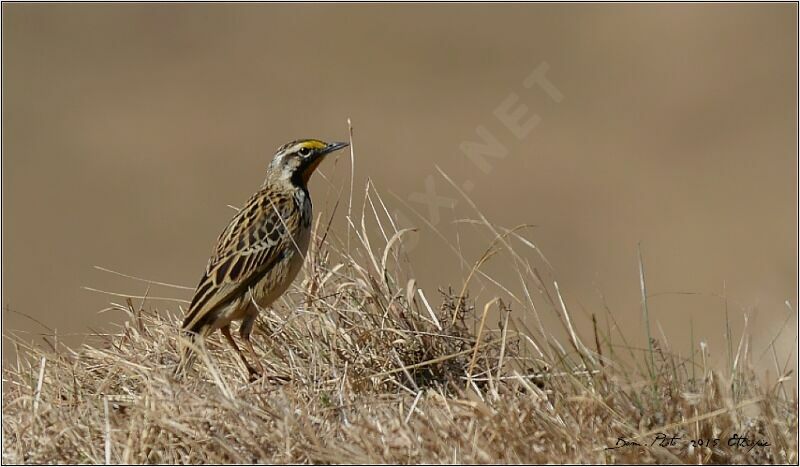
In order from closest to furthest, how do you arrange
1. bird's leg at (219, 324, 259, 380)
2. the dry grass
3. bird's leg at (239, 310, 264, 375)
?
the dry grass
bird's leg at (219, 324, 259, 380)
bird's leg at (239, 310, 264, 375)

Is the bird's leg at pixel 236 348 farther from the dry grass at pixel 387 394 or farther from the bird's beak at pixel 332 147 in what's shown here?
the bird's beak at pixel 332 147

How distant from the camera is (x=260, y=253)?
20.8 ft

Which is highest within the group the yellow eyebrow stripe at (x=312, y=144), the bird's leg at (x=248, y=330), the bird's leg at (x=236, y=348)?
the yellow eyebrow stripe at (x=312, y=144)

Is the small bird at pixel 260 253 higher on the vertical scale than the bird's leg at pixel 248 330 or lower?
higher

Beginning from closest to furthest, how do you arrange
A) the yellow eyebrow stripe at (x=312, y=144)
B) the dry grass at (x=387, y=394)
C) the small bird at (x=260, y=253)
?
the dry grass at (x=387, y=394), the small bird at (x=260, y=253), the yellow eyebrow stripe at (x=312, y=144)

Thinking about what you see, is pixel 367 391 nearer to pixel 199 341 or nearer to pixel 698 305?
pixel 199 341

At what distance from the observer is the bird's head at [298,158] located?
6.91 m

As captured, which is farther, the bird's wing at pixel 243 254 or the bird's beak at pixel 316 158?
the bird's beak at pixel 316 158

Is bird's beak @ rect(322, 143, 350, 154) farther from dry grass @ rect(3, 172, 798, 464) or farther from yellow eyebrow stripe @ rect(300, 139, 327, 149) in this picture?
dry grass @ rect(3, 172, 798, 464)

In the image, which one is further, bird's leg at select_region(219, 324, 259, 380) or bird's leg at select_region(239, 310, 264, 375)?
bird's leg at select_region(239, 310, 264, 375)

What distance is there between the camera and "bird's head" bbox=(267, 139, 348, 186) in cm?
691

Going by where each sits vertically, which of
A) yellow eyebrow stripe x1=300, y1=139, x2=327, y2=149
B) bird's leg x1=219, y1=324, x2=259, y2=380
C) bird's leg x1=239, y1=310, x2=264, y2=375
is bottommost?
bird's leg x1=219, y1=324, x2=259, y2=380

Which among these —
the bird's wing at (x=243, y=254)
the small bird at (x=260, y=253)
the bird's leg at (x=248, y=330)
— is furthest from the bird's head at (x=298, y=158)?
the bird's leg at (x=248, y=330)

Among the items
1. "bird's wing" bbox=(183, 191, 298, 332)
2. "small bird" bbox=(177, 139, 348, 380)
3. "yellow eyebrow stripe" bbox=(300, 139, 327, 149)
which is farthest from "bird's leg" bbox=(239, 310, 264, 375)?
"yellow eyebrow stripe" bbox=(300, 139, 327, 149)
